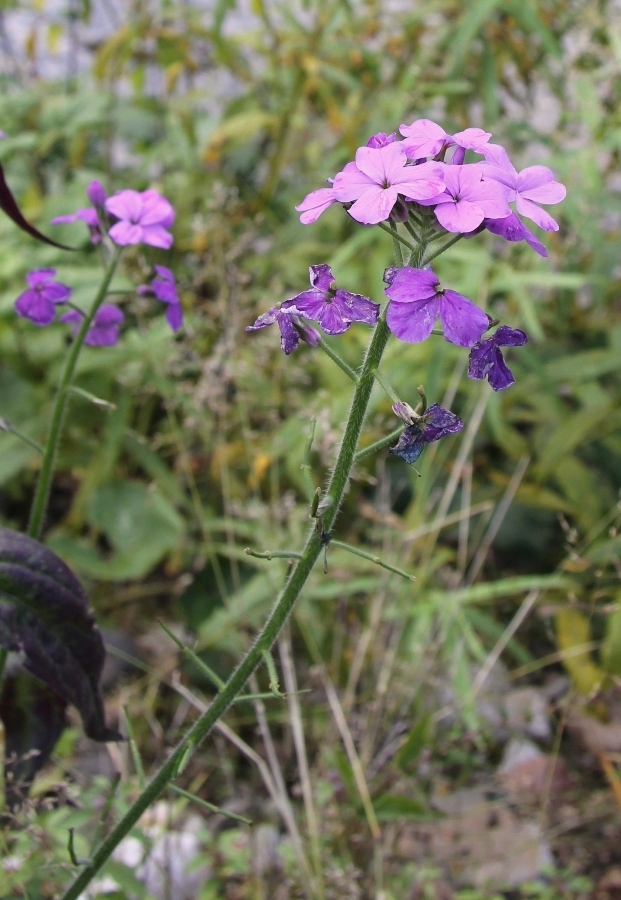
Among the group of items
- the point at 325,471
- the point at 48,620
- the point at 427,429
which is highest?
the point at 427,429

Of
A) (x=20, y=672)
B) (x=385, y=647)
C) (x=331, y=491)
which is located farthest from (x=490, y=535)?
(x=331, y=491)

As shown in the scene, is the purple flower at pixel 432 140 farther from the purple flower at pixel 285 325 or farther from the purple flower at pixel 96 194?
the purple flower at pixel 96 194

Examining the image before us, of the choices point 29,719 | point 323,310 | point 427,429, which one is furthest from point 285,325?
point 29,719

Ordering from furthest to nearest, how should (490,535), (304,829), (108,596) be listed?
(108,596) → (490,535) → (304,829)

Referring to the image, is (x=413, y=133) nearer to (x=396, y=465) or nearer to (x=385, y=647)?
(x=385, y=647)

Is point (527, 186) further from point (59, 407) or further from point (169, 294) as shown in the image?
point (59, 407)

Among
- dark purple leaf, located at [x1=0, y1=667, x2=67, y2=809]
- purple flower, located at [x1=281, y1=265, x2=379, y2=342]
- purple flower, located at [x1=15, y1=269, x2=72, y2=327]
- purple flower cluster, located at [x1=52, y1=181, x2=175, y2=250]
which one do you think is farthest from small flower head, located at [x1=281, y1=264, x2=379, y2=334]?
dark purple leaf, located at [x1=0, y1=667, x2=67, y2=809]

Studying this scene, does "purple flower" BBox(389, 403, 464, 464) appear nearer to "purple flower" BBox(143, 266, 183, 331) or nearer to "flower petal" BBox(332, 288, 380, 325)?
"flower petal" BBox(332, 288, 380, 325)
